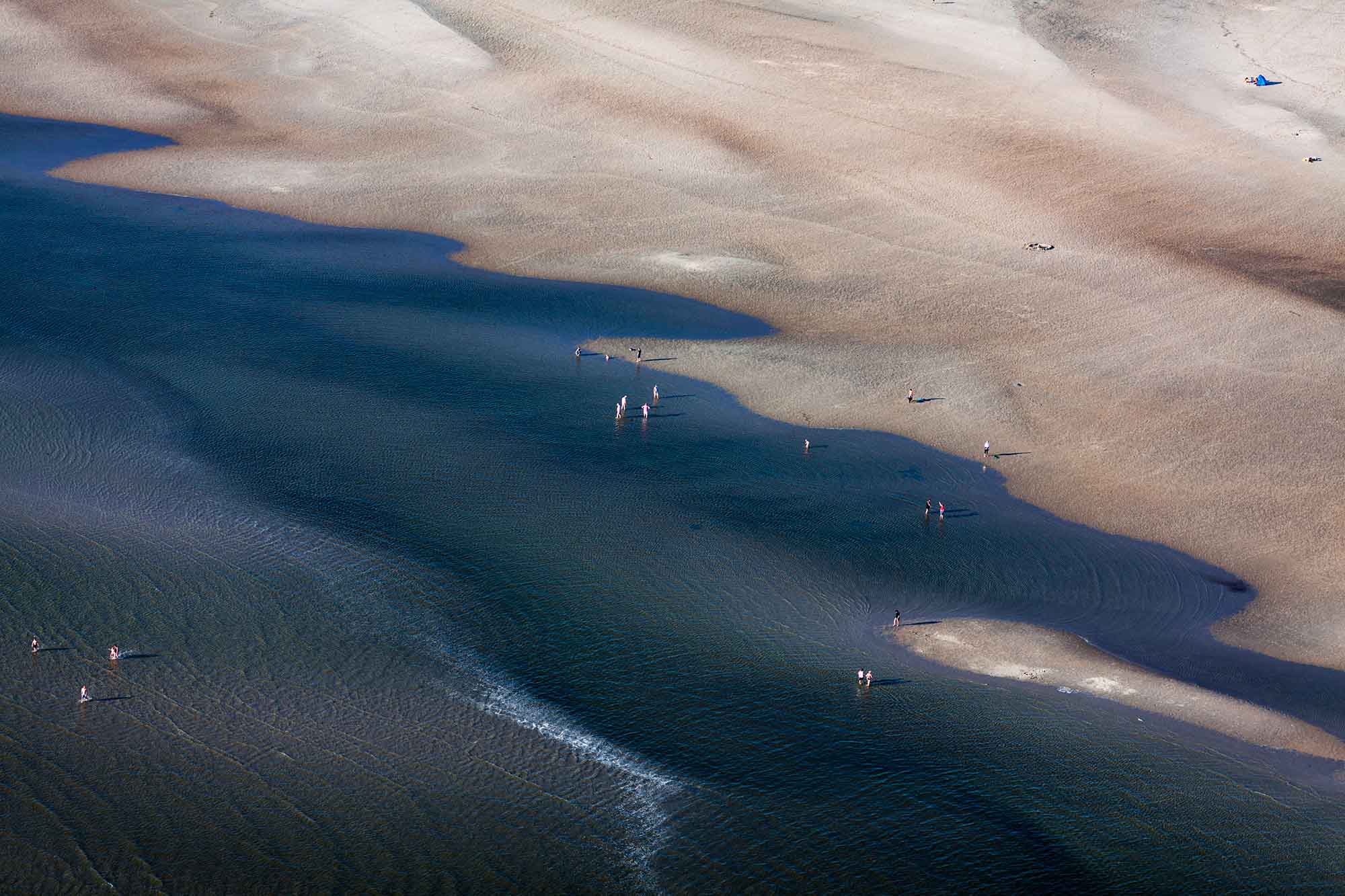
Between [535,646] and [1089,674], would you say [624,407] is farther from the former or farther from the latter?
[1089,674]

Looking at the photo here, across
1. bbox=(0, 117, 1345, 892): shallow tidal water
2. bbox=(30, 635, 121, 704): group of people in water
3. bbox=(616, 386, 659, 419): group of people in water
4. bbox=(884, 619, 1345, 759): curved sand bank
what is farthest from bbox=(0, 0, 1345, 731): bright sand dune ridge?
bbox=(30, 635, 121, 704): group of people in water

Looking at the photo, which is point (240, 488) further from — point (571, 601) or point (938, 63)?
point (938, 63)

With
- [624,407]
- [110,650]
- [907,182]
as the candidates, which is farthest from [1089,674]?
[907,182]

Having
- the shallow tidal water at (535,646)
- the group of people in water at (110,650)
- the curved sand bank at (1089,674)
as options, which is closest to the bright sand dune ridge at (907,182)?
the curved sand bank at (1089,674)

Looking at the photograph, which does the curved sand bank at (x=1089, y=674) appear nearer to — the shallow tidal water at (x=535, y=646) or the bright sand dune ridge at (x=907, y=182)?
the shallow tidal water at (x=535, y=646)

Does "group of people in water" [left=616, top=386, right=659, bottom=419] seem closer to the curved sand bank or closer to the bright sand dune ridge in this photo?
the bright sand dune ridge

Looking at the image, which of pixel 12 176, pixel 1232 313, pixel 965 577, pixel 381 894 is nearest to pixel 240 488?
pixel 381 894
